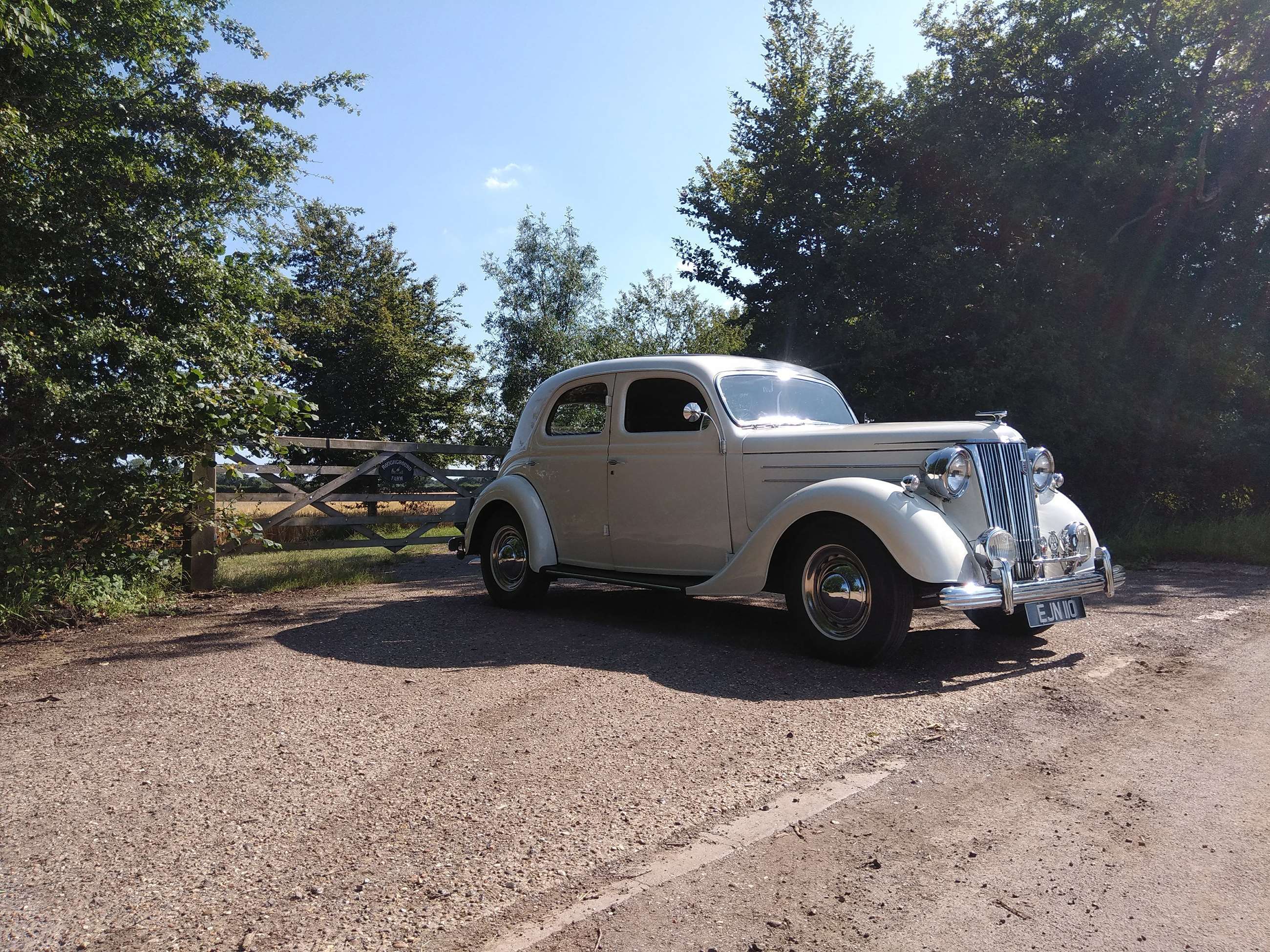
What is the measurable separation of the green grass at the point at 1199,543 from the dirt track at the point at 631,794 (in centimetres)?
654

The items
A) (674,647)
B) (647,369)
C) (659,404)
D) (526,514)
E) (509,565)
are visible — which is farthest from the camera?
(509,565)

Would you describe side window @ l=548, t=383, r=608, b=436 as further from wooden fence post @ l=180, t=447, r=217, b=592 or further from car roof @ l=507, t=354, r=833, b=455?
wooden fence post @ l=180, t=447, r=217, b=592

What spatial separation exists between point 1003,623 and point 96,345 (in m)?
7.23

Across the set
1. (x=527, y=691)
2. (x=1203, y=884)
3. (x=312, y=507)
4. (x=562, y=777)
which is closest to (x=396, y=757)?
(x=562, y=777)

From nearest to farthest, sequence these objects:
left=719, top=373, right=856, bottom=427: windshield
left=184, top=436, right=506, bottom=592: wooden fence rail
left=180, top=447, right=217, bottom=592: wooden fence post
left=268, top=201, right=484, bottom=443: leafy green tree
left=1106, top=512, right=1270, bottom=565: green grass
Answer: left=719, top=373, right=856, bottom=427: windshield, left=180, top=447, right=217, bottom=592: wooden fence post, left=184, top=436, right=506, bottom=592: wooden fence rail, left=1106, top=512, right=1270, bottom=565: green grass, left=268, top=201, right=484, bottom=443: leafy green tree

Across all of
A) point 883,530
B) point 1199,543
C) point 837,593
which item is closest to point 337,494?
point 837,593

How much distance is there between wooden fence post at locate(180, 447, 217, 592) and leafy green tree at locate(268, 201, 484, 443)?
1584 centimetres

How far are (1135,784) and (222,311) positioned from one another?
7.75 metres

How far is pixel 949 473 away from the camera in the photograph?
5148 mm

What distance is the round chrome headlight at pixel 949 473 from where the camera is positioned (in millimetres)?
5152

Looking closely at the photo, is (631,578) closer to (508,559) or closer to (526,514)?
(526,514)

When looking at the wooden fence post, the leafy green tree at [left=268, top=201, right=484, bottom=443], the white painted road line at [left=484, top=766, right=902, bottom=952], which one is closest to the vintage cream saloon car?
the white painted road line at [left=484, top=766, right=902, bottom=952]

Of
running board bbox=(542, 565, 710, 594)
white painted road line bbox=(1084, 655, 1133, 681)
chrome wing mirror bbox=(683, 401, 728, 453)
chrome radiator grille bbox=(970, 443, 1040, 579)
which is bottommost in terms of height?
white painted road line bbox=(1084, 655, 1133, 681)

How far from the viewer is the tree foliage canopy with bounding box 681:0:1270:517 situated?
1380cm
